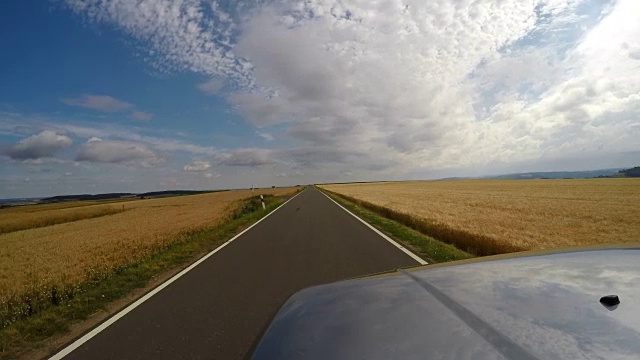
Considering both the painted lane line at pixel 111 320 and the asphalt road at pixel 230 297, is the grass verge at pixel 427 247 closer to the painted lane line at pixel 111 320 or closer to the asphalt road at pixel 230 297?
the asphalt road at pixel 230 297

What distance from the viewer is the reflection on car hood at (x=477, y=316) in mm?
1441

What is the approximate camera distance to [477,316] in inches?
69.0

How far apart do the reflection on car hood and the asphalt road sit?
47 cm

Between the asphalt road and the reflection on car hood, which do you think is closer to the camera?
the reflection on car hood

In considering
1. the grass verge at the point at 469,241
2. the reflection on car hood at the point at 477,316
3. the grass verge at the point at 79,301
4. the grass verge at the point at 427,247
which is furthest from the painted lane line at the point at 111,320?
the grass verge at the point at 469,241

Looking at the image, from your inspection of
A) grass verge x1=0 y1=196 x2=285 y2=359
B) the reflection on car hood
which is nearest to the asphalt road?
the reflection on car hood

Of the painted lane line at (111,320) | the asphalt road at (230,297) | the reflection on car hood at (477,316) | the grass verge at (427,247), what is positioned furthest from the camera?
the grass verge at (427,247)

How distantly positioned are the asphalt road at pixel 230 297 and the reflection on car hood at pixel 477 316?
47 cm

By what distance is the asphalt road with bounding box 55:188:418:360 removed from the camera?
13.4ft

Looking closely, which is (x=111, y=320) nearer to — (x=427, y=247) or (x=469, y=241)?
(x=427, y=247)

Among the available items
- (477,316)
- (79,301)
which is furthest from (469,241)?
(477,316)

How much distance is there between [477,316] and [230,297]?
4.82m

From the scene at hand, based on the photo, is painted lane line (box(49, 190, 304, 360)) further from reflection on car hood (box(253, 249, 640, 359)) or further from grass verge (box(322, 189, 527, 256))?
grass verge (box(322, 189, 527, 256))

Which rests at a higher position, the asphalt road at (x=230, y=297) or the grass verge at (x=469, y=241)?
the asphalt road at (x=230, y=297)
